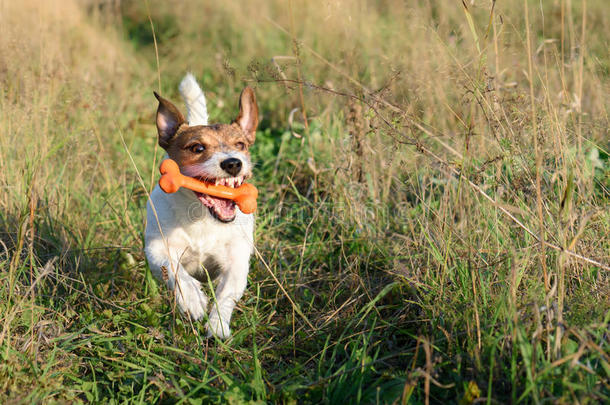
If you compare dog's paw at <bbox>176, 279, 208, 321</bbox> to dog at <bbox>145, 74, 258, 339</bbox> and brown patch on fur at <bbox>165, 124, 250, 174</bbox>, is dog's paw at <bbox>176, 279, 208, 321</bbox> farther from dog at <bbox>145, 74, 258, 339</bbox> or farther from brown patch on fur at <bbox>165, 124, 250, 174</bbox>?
brown patch on fur at <bbox>165, 124, 250, 174</bbox>

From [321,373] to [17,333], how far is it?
4.97 ft

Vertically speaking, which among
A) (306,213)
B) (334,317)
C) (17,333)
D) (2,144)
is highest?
(2,144)

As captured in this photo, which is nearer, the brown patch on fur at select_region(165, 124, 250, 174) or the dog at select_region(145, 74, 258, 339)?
the dog at select_region(145, 74, 258, 339)

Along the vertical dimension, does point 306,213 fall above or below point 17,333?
below

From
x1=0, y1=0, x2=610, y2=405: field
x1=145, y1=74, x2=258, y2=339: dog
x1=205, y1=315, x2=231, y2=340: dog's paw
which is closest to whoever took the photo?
x1=0, y1=0, x2=610, y2=405: field

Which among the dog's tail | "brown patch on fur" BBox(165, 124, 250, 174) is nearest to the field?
"brown patch on fur" BBox(165, 124, 250, 174)

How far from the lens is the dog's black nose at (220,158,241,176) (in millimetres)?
3189

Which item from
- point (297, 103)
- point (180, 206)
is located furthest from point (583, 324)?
point (297, 103)

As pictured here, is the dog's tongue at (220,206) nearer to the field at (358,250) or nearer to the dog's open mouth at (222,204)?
the dog's open mouth at (222,204)

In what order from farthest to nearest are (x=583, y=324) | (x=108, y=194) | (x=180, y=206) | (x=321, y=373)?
1. (x=108, y=194)
2. (x=180, y=206)
3. (x=321, y=373)
4. (x=583, y=324)

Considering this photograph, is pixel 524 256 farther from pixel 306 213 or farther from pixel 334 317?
pixel 306 213

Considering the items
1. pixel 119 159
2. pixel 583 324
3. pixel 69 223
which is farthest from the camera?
pixel 119 159

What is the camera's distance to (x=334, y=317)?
3.02 meters

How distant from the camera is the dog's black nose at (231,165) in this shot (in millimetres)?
3189
